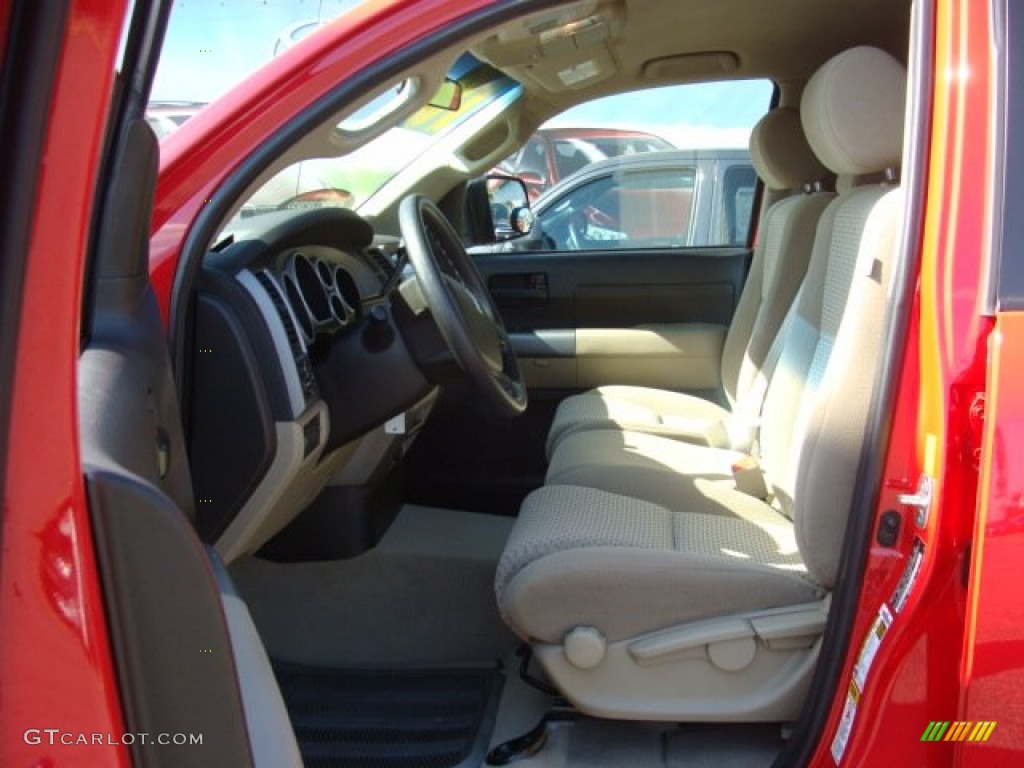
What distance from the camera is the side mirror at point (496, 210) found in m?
3.06

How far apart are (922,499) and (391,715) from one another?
3.62 feet

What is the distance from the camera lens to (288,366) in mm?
1528

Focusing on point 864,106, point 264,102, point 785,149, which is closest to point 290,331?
point 264,102

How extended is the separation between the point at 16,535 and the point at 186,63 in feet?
3.40

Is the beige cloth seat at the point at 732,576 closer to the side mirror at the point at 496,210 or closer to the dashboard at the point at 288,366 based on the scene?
the dashboard at the point at 288,366

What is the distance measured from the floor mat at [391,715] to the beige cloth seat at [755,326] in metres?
0.71

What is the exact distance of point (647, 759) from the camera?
1601 millimetres

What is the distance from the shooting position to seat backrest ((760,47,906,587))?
1.46 metres

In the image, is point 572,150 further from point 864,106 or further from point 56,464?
point 56,464

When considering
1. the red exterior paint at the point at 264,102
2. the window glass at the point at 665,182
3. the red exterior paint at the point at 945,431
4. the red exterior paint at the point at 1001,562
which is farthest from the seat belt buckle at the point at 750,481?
the window glass at the point at 665,182

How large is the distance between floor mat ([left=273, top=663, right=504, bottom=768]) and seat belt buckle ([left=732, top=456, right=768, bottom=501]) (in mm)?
622

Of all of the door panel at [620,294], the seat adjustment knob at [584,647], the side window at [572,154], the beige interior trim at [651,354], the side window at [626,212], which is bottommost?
the seat adjustment knob at [584,647]

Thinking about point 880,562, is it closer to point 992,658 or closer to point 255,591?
point 992,658

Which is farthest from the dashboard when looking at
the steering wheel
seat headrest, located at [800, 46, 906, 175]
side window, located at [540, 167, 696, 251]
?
side window, located at [540, 167, 696, 251]
